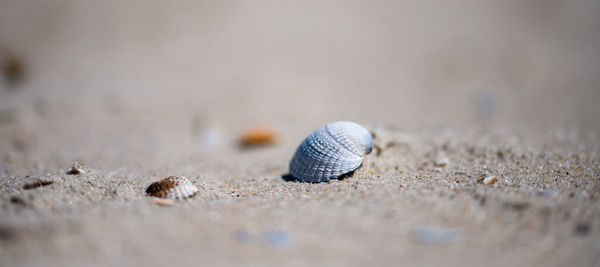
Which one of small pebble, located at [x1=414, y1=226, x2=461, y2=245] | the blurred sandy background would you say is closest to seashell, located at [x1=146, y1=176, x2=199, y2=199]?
the blurred sandy background

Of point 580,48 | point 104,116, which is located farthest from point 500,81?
point 104,116

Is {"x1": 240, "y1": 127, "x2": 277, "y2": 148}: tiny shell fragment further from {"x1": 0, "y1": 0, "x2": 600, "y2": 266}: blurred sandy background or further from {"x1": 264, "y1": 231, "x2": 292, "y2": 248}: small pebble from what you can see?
{"x1": 264, "y1": 231, "x2": 292, "y2": 248}: small pebble

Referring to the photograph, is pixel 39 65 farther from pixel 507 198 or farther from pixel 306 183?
pixel 507 198

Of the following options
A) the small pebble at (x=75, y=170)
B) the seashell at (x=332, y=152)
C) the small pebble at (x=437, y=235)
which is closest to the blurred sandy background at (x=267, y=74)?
the small pebble at (x=75, y=170)

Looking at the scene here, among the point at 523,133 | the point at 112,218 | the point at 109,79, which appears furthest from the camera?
the point at 109,79

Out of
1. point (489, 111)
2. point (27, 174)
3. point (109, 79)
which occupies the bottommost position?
point (489, 111)

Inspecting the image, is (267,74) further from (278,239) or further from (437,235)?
(437,235)

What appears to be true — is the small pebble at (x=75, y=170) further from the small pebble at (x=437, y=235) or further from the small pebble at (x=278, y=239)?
the small pebble at (x=437, y=235)
